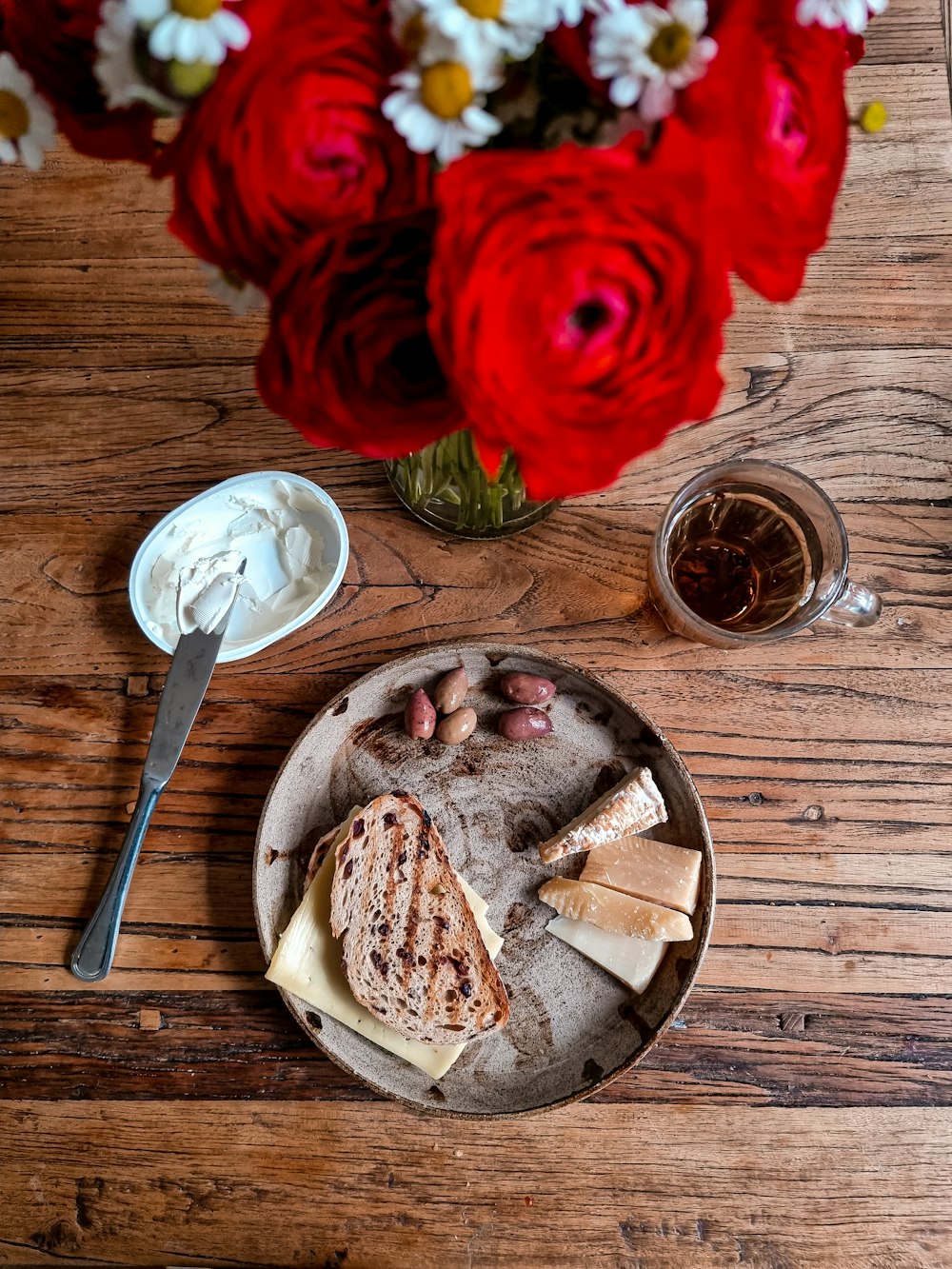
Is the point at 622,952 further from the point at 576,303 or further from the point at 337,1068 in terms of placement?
the point at 576,303

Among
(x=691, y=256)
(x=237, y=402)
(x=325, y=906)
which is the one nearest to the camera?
(x=691, y=256)

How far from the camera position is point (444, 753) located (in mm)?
859

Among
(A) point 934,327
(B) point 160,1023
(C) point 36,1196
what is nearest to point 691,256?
(A) point 934,327

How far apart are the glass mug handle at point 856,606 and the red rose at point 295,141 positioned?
55cm

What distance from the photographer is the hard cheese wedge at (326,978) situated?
2.58 feet

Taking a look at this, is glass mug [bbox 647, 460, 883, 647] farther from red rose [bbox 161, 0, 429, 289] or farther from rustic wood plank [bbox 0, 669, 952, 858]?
red rose [bbox 161, 0, 429, 289]

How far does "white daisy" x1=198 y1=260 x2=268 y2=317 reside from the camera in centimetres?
47

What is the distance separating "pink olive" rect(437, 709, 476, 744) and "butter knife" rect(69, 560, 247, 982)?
212mm

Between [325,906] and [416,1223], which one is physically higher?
[325,906]

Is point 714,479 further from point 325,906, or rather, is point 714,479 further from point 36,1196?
point 36,1196

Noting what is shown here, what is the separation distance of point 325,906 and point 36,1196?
1.20 feet

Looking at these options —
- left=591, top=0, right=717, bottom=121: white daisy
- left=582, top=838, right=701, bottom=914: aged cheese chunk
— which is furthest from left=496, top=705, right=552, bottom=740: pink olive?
left=591, top=0, right=717, bottom=121: white daisy

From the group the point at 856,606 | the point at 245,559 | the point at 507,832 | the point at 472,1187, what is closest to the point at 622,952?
the point at 507,832

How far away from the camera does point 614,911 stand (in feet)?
2.63
